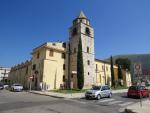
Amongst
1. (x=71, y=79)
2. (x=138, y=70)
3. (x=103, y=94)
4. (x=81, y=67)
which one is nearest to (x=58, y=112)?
(x=138, y=70)

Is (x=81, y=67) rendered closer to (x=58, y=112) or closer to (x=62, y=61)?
(x=62, y=61)

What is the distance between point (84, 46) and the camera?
4209 centimetres

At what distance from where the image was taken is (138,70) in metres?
14.0

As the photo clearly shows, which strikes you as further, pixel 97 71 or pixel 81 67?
pixel 97 71

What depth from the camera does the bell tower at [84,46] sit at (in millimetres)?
41188

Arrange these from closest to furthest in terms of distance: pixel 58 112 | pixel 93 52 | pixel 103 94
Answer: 1. pixel 58 112
2. pixel 103 94
3. pixel 93 52

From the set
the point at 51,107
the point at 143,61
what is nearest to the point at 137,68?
the point at 51,107

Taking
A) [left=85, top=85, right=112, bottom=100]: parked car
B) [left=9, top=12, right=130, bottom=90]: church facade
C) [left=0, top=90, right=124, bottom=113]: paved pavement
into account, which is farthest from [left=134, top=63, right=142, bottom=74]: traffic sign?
[left=9, top=12, right=130, bottom=90]: church facade

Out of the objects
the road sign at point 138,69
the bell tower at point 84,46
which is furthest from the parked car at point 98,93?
the bell tower at point 84,46

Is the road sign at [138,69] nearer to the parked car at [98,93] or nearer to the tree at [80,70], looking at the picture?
the parked car at [98,93]

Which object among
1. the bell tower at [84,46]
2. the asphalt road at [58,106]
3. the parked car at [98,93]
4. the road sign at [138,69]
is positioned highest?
the bell tower at [84,46]

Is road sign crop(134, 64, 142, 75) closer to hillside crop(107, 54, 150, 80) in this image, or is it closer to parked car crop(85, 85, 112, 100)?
hillside crop(107, 54, 150, 80)

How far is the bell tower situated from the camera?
41.2m

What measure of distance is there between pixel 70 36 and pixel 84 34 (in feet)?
14.1
